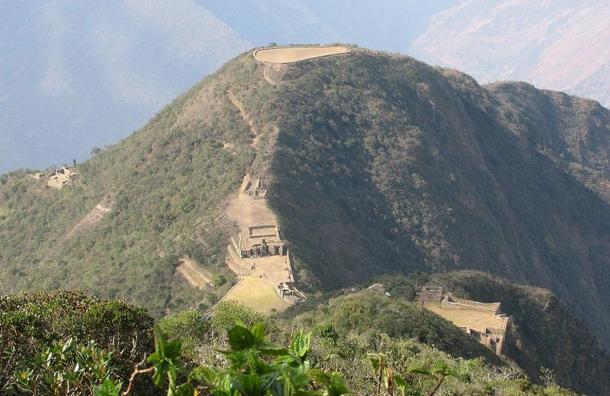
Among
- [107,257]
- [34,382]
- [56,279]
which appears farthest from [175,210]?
[34,382]

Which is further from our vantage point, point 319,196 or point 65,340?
point 319,196

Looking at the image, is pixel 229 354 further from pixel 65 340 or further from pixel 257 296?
pixel 257 296

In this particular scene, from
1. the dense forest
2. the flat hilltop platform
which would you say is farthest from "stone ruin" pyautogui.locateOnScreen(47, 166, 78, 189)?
the dense forest

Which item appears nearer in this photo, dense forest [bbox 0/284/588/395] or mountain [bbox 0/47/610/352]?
dense forest [bbox 0/284/588/395]

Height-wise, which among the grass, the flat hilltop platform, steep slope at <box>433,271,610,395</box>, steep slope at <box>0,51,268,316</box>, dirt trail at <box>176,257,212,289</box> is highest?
the flat hilltop platform

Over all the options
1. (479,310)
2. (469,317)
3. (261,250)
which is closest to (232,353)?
(469,317)

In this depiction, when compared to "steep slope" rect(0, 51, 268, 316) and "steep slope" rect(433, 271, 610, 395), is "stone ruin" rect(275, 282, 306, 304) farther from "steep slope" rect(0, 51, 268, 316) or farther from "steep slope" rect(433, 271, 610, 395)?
"steep slope" rect(433, 271, 610, 395)
